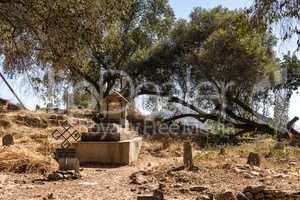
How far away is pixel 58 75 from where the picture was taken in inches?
428

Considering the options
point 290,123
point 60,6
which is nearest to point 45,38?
point 60,6

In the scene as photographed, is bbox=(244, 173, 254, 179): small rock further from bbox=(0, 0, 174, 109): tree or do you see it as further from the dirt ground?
bbox=(0, 0, 174, 109): tree

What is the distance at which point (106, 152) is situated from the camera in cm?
1766

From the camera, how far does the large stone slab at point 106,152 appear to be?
687 inches

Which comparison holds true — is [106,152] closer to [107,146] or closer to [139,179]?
[107,146]

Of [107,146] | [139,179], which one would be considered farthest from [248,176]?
[107,146]

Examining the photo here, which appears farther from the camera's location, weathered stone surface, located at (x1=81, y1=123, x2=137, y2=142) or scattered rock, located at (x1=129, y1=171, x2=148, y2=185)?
weathered stone surface, located at (x1=81, y1=123, x2=137, y2=142)

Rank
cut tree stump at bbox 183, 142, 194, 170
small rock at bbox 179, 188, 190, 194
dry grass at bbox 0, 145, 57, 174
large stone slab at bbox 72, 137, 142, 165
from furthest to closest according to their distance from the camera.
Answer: large stone slab at bbox 72, 137, 142, 165 < cut tree stump at bbox 183, 142, 194, 170 < dry grass at bbox 0, 145, 57, 174 < small rock at bbox 179, 188, 190, 194

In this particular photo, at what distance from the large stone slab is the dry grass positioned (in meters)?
3.30

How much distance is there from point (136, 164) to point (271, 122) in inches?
577

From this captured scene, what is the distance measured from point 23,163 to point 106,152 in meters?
4.47

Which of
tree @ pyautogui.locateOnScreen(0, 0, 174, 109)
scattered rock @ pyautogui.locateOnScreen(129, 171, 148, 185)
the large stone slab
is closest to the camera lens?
Result: tree @ pyautogui.locateOnScreen(0, 0, 174, 109)

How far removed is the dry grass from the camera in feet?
44.5

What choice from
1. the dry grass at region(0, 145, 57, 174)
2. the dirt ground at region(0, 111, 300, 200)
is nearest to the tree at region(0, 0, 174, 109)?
the dirt ground at region(0, 111, 300, 200)
